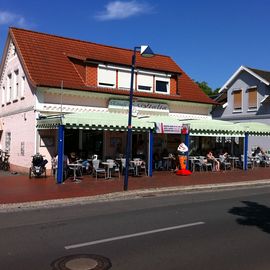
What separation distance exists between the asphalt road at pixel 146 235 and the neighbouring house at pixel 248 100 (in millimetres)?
21394

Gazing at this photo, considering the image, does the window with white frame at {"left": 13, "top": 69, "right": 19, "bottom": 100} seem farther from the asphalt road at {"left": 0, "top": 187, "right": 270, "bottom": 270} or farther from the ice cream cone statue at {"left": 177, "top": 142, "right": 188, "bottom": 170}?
the asphalt road at {"left": 0, "top": 187, "right": 270, "bottom": 270}

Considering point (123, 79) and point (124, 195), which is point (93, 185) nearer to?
point (124, 195)

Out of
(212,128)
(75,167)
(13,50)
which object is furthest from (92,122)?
(13,50)

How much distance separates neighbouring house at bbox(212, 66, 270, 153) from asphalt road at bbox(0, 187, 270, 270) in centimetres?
2139

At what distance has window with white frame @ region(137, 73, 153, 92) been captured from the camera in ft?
83.6

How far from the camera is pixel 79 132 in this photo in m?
22.7

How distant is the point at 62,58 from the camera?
24125mm

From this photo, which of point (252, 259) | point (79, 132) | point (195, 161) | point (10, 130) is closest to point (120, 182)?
point (79, 132)

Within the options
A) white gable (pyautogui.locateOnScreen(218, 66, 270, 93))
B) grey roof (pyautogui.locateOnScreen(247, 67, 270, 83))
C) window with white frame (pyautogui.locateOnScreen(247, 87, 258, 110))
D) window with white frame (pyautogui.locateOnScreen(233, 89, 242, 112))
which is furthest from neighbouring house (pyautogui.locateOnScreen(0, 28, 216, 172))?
window with white frame (pyautogui.locateOnScreen(233, 89, 242, 112))

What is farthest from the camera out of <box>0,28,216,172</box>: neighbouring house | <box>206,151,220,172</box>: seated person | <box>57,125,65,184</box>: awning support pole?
<box>206,151,220,172</box>: seated person

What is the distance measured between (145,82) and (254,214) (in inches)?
629

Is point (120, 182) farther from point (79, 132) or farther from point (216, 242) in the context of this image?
point (216, 242)

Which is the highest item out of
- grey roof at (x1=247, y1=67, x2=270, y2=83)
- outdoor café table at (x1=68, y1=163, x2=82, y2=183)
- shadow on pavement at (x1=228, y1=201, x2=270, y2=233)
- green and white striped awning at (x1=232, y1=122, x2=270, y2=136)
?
grey roof at (x1=247, y1=67, x2=270, y2=83)

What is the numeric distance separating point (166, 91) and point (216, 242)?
19676mm
